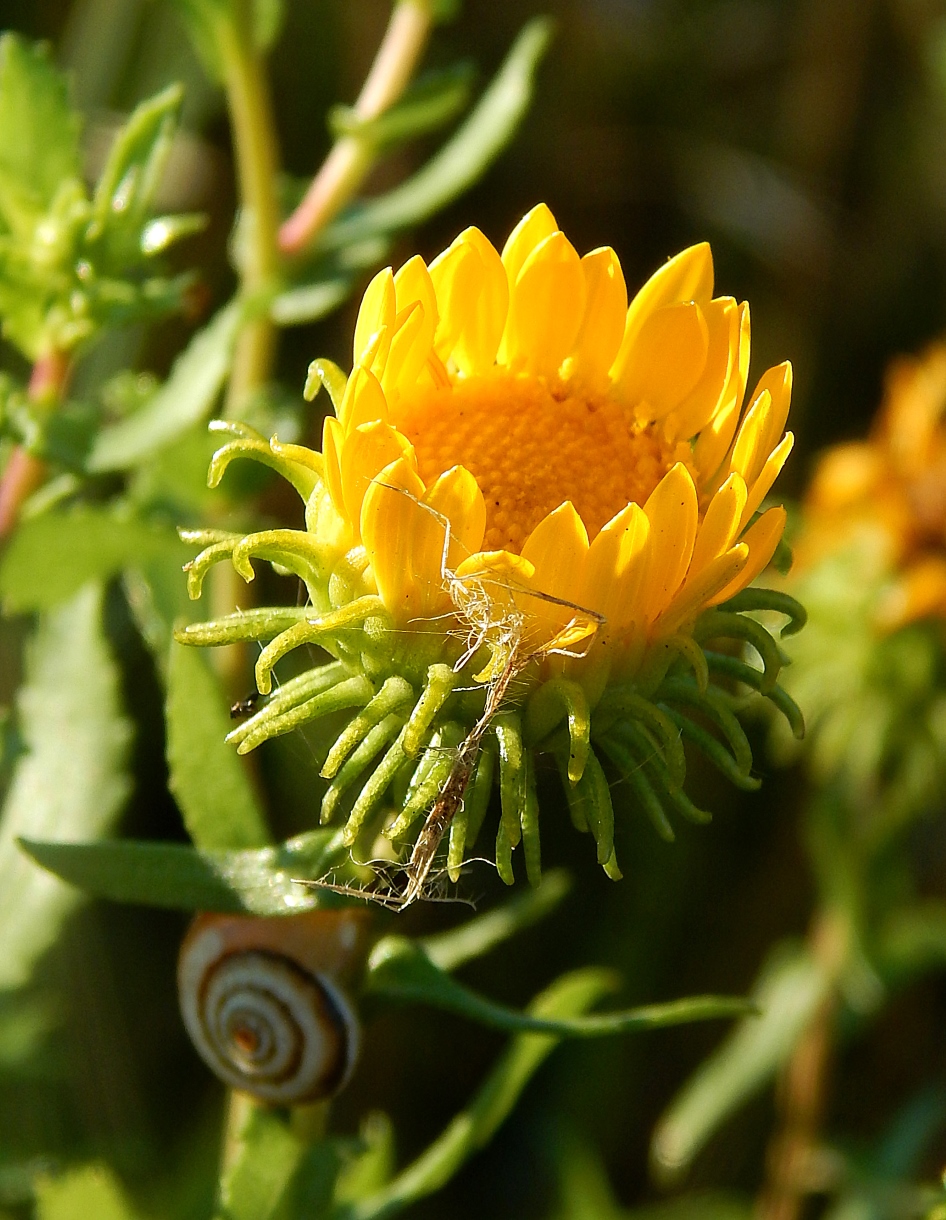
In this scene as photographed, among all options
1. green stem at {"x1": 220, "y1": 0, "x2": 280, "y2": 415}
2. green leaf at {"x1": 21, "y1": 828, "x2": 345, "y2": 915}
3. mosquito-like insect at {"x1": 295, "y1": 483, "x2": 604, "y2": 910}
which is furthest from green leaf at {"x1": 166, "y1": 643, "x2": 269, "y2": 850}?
green stem at {"x1": 220, "y1": 0, "x2": 280, "y2": 415}

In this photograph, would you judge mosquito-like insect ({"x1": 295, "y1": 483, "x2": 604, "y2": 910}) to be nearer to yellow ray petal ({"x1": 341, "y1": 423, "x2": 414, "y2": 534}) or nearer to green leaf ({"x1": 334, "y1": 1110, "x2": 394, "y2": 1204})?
yellow ray petal ({"x1": 341, "y1": 423, "x2": 414, "y2": 534})

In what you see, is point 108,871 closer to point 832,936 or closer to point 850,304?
point 832,936

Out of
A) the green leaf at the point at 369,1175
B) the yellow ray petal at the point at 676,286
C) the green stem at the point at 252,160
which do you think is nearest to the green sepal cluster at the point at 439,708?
the yellow ray petal at the point at 676,286

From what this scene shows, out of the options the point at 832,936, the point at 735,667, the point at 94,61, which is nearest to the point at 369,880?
the point at 735,667

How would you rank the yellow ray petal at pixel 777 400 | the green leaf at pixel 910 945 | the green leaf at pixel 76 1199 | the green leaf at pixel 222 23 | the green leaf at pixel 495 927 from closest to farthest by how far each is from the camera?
the yellow ray petal at pixel 777 400, the green leaf at pixel 76 1199, the green leaf at pixel 495 927, the green leaf at pixel 222 23, the green leaf at pixel 910 945

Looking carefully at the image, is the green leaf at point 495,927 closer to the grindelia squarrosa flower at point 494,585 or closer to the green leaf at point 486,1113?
the green leaf at point 486,1113
